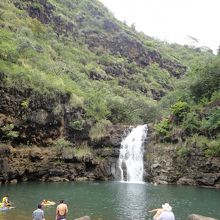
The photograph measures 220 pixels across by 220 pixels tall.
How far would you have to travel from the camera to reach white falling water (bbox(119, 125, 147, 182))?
70.4 m

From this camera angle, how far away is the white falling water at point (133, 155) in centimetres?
7038

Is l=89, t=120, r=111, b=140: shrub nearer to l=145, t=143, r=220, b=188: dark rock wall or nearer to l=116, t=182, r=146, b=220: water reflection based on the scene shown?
l=145, t=143, r=220, b=188: dark rock wall

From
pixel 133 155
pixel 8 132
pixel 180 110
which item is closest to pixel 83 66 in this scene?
pixel 133 155

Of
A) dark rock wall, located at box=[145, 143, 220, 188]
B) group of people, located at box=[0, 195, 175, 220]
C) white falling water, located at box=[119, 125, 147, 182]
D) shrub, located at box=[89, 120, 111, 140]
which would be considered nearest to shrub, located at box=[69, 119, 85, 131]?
shrub, located at box=[89, 120, 111, 140]

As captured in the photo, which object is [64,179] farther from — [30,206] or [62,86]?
[30,206]

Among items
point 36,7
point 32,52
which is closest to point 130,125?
point 32,52

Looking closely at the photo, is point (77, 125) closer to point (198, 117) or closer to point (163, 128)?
point (163, 128)

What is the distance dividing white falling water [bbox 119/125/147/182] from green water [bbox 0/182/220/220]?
604 inches

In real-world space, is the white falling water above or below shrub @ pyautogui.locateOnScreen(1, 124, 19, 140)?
below

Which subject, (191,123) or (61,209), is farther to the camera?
(191,123)

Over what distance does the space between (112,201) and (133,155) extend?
29.8 metres

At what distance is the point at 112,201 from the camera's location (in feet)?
141

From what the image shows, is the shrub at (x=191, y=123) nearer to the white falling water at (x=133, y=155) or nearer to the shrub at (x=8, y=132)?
the white falling water at (x=133, y=155)

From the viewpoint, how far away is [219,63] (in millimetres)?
73000
